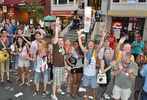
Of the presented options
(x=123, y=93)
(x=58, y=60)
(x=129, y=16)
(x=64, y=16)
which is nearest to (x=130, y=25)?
(x=129, y=16)

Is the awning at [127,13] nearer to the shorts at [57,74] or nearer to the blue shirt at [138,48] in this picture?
the blue shirt at [138,48]

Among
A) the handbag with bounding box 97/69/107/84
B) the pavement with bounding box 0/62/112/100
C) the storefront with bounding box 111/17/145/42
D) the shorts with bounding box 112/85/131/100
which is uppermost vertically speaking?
the storefront with bounding box 111/17/145/42

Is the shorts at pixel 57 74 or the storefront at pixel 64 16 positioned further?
the storefront at pixel 64 16

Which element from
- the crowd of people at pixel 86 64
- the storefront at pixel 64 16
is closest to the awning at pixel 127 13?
the storefront at pixel 64 16

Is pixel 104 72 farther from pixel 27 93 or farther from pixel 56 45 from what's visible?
pixel 27 93

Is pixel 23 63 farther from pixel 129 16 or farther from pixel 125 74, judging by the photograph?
pixel 129 16

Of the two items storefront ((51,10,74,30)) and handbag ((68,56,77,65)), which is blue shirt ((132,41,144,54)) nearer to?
handbag ((68,56,77,65))

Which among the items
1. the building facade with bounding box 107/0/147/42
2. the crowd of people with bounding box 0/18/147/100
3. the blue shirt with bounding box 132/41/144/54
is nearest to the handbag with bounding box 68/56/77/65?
the crowd of people with bounding box 0/18/147/100

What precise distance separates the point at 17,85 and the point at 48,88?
1198 mm

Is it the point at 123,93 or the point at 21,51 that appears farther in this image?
the point at 21,51

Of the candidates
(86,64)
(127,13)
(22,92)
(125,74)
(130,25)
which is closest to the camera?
(125,74)

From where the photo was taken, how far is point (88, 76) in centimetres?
396

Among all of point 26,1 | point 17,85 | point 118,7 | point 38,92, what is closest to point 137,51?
point 38,92

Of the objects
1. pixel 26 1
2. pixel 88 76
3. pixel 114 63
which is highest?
pixel 26 1
